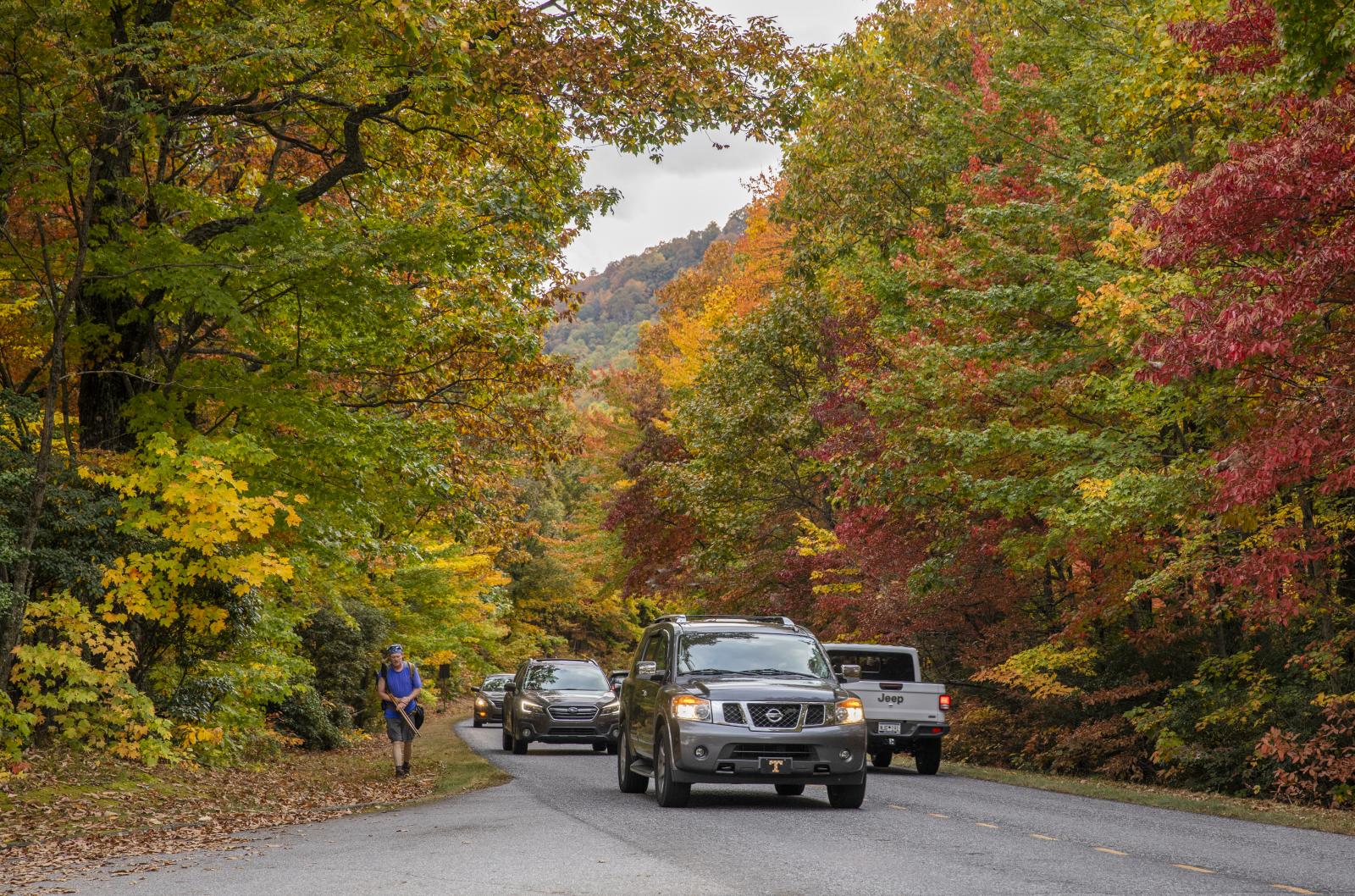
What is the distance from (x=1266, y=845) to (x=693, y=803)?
556cm

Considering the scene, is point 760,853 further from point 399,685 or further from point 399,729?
point 399,729

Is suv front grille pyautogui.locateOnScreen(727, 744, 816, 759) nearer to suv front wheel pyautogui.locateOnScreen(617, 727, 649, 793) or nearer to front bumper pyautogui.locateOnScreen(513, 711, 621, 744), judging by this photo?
suv front wheel pyautogui.locateOnScreen(617, 727, 649, 793)

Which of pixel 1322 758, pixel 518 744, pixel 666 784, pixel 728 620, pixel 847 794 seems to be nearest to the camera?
pixel 666 784

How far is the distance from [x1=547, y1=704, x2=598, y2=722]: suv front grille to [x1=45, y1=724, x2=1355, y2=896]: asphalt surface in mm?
10410

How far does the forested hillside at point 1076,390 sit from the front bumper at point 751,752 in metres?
5.15

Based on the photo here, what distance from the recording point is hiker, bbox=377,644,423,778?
702 inches

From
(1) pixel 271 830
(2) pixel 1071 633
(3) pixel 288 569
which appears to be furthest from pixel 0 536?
(2) pixel 1071 633

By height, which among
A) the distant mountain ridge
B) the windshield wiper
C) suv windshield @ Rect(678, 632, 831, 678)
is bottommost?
the windshield wiper

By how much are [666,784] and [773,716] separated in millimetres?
1293

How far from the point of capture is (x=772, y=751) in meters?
12.8

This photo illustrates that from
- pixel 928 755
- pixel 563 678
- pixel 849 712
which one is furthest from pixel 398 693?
pixel 563 678

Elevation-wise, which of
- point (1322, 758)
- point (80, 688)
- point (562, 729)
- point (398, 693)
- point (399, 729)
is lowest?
point (562, 729)

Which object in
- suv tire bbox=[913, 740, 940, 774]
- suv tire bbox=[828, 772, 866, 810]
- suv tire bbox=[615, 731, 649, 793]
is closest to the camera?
suv tire bbox=[828, 772, 866, 810]

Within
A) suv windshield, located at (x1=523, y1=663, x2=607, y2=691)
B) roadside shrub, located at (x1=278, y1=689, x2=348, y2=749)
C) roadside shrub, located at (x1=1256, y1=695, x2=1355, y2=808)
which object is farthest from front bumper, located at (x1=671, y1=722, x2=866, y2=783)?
roadside shrub, located at (x1=278, y1=689, x2=348, y2=749)
